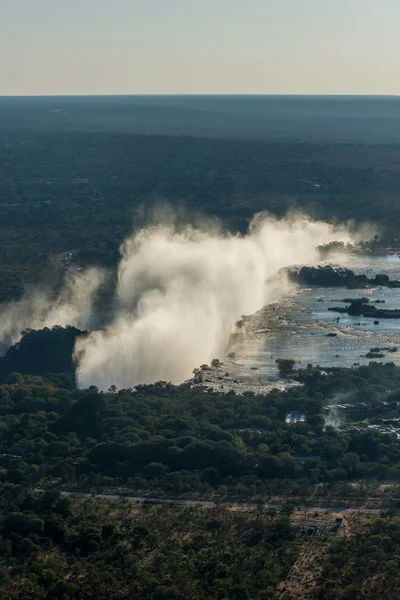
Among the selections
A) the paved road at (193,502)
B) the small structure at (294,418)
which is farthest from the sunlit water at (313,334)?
the paved road at (193,502)

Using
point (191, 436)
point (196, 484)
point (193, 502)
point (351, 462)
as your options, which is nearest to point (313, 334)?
point (191, 436)

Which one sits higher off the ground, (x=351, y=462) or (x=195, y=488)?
(x=351, y=462)

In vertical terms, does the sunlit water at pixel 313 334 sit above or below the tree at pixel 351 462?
below

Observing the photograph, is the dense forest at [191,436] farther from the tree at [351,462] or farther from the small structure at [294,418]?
the small structure at [294,418]

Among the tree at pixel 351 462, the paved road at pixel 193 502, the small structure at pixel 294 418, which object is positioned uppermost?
the tree at pixel 351 462

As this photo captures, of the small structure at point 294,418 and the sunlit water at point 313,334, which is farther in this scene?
the sunlit water at point 313,334

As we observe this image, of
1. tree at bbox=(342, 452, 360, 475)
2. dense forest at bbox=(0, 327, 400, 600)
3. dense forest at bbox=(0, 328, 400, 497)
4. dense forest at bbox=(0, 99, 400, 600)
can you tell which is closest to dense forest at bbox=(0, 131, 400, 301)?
dense forest at bbox=(0, 99, 400, 600)

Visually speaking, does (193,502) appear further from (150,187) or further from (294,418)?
(150,187)

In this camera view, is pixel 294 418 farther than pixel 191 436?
Yes

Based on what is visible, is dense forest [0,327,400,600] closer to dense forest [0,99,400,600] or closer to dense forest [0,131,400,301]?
dense forest [0,99,400,600]
